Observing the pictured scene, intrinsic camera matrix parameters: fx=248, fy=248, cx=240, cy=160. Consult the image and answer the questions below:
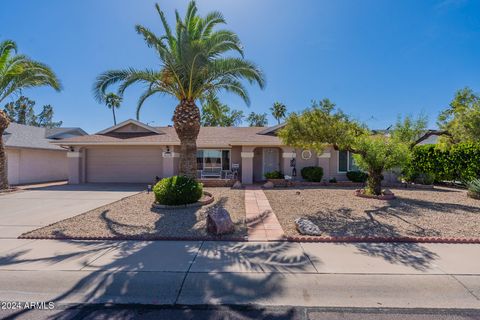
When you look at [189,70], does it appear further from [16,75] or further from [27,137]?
[27,137]

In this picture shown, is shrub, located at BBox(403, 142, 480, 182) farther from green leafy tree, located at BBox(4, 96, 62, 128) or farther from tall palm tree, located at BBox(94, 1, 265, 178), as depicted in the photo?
green leafy tree, located at BBox(4, 96, 62, 128)

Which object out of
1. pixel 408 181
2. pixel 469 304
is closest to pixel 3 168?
pixel 469 304

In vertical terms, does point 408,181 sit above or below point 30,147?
below

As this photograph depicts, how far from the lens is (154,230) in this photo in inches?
276

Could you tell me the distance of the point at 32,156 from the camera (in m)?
19.8

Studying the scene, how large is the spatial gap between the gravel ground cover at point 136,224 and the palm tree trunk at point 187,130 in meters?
1.94

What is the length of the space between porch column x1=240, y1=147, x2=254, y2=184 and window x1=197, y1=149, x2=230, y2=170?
2.03 m

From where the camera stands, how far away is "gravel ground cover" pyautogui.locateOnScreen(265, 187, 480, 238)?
6822mm

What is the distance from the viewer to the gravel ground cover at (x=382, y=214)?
22.4ft

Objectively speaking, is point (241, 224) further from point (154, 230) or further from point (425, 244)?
Answer: point (425, 244)

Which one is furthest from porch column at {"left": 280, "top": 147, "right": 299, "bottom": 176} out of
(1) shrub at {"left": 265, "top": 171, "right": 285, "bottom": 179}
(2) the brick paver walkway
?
(2) the brick paver walkway

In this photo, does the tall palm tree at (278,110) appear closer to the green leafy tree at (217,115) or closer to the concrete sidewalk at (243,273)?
the green leafy tree at (217,115)

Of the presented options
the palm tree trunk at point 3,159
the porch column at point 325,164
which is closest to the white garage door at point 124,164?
the palm tree trunk at point 3,159

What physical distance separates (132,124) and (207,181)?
→ 843 cm
